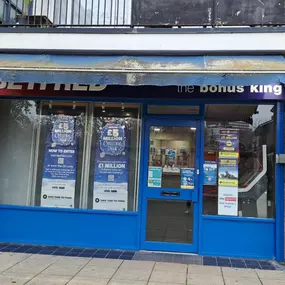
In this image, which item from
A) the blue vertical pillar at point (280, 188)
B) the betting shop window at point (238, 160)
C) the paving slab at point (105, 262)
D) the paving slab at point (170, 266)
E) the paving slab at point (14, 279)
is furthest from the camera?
the betting shop window at point (238, 160)

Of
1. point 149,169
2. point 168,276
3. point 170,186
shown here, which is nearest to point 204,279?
point 168,276

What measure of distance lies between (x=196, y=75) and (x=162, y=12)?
1854 millimetres

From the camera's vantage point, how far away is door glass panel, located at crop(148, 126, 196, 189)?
5.99 m

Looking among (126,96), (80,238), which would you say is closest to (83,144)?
(126,96)

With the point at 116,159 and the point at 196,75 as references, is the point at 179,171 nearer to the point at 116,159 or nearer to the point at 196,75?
the point at 116,159

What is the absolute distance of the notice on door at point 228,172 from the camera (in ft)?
19.3

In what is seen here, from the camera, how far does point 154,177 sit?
6035mm

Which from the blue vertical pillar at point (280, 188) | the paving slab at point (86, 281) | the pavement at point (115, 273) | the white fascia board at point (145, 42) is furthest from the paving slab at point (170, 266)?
the white fascia board at point (145, 42)

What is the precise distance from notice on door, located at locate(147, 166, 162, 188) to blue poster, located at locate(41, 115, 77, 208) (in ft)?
4.45

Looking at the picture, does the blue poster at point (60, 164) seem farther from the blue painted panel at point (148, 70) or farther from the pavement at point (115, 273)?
the blue painted panel at point (148, 70)

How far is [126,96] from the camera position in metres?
6.01

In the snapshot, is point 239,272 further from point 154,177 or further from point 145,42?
point 145,42

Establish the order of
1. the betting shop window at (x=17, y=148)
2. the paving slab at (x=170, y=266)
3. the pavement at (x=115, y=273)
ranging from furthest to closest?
the betting shop window at (x=17, y=148) < the paving slab at (x=170, y=266) < the pavement at (x=115, y=273)

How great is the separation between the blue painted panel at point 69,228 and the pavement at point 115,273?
0.57 m
